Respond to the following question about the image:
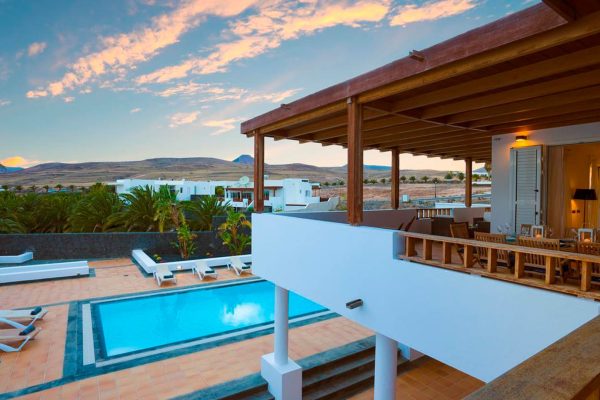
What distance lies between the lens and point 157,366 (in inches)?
354

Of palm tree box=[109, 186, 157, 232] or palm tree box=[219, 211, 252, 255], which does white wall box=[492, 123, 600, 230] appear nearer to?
palm tree box=[219, 211, 252, 255]

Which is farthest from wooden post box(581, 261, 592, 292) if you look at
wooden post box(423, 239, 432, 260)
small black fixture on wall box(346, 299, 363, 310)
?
small black fixture on wall box(346, 299, 363, 310)

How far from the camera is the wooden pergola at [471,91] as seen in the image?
366 cm

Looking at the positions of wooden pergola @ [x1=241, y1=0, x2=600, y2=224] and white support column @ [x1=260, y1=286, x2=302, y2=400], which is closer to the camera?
wooden pergola @ [x1=241, y1=0, x2=600, y2=224]

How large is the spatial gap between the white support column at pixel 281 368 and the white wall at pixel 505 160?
6.21 meters

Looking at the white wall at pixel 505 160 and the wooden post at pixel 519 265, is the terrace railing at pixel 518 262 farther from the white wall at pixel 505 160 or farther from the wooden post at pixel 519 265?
the white wall at pixel 505 160

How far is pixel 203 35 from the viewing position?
94.8ft

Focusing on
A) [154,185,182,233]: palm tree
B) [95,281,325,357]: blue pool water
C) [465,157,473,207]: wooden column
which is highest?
[465,157,473,207]: wooden column

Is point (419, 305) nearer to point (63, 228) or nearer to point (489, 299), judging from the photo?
point (489, 299)

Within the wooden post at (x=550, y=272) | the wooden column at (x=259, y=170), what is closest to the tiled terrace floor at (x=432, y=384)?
the wooden column at (x=259, y=170)

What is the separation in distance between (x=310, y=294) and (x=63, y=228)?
20.3 meters

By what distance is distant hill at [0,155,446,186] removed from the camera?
85.1m

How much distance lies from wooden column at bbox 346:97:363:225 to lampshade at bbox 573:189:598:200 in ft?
23.2

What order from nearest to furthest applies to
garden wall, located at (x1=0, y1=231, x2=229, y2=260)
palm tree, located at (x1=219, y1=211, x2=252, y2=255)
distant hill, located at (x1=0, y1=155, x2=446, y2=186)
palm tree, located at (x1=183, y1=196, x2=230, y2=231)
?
garden wall, located at (x1=0, y1=231, x2=229, y2=260), palm tree, located at (x1=219, y1=211, x2=252, y2=255), palm tree, located at (x1=183, y1=196, x2=230, y2=231), distant hill, located at (x1=0, y1=155, x2=446, y2=186)
